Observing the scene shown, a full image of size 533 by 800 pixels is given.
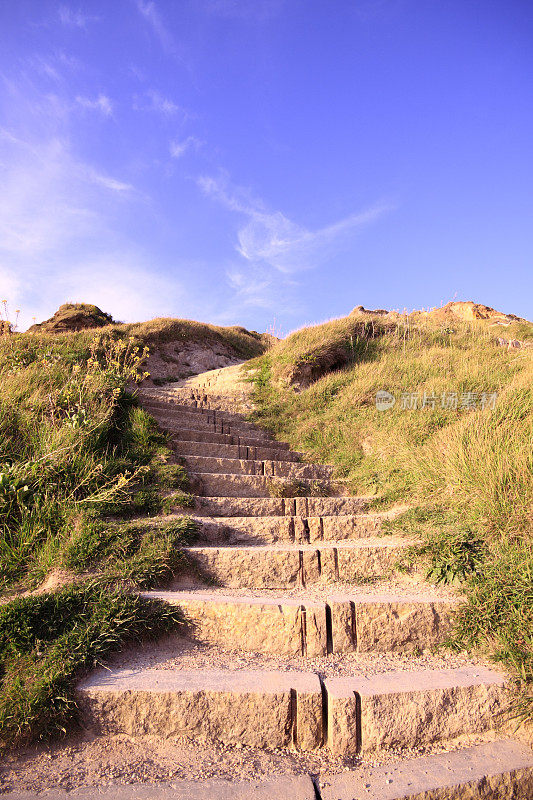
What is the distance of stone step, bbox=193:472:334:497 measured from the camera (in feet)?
15.9

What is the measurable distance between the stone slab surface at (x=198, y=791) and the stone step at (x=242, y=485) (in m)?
3.00

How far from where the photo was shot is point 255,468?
17.8ft

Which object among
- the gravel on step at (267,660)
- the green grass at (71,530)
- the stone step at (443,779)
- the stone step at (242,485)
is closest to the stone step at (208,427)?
the green grass at (71,530)

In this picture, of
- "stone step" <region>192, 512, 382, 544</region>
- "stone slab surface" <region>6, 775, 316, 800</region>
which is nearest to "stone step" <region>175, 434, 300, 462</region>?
"stone step" <region>192, 512, 382, 544</region>

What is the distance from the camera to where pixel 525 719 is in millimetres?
2139

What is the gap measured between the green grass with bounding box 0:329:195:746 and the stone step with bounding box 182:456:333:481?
41cm

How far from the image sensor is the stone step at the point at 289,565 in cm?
329

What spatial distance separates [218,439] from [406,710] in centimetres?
454

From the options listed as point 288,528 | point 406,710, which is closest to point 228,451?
point 288,528

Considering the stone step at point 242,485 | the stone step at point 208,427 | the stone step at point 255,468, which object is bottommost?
the stone step at point 242,485

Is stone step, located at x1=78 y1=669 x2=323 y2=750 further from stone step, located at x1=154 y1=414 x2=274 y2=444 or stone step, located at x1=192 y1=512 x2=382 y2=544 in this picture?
stone step, located at x1=154 y1=414 x2=274 y2=444

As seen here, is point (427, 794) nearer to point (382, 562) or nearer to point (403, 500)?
point (382, 562)

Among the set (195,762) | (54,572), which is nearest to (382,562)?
(195,762)

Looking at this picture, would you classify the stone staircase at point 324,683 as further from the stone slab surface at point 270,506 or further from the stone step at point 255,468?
the stone step at point 255,468
